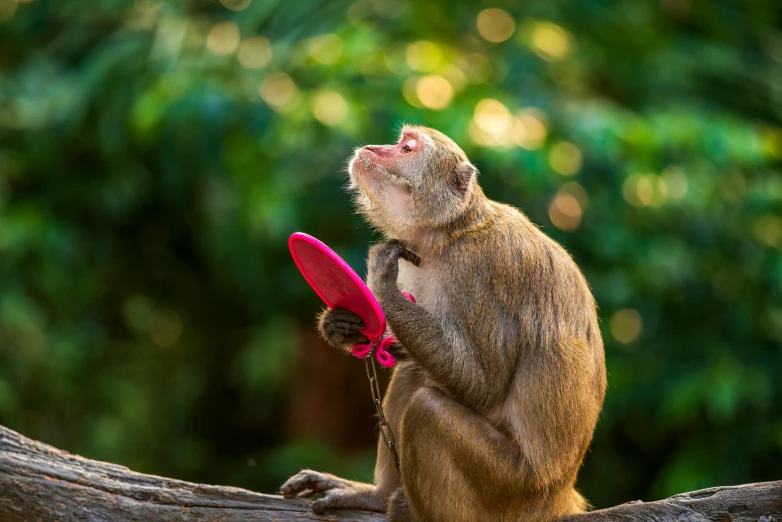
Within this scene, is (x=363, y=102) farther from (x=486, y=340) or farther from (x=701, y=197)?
(x=486, y=340)

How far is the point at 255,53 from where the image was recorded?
8664mm

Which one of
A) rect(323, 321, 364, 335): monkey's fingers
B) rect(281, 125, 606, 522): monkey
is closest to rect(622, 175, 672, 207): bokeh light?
rect(281, 125, 606, 522): monkey

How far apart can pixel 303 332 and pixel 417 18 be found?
150 inches

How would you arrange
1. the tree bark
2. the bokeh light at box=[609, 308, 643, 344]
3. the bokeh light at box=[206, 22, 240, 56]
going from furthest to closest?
the bokeh light at box=[609, 308, 643, 344], the bokeh light at box=[206, 22, 240, 56], the tree bark

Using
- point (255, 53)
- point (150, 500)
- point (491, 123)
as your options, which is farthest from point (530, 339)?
point (255, 53)

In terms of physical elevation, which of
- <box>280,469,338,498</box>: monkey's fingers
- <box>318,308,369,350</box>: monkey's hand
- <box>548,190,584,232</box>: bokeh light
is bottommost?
<box>280,469,338,498</box>: monkey's fingers

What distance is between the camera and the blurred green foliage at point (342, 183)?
773cm

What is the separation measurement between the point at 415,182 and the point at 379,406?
1222 mm

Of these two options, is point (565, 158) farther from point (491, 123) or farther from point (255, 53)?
point (255, 53)

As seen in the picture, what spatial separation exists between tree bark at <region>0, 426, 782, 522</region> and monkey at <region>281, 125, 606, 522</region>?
55 centimetres

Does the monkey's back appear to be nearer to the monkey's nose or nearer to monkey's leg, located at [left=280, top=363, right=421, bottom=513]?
monkey's leg, located at [left=280, top=363, right=421, bottom=513]

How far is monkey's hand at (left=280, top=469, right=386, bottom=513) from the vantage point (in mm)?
5156

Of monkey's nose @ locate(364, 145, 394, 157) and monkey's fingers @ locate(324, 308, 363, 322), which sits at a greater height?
monkey's nose @ locate(364, 145, 394, 157)

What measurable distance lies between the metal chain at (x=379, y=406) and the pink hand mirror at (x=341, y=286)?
0.08 metres
